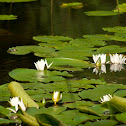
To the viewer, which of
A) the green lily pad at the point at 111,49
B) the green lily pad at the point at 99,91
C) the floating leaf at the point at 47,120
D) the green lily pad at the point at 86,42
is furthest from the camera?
the green lily pad at the point at 86,42

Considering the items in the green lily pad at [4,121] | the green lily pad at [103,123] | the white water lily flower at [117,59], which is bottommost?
the green lily pad at [4,121]

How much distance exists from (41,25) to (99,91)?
105 inches

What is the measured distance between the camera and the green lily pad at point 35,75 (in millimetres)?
2484

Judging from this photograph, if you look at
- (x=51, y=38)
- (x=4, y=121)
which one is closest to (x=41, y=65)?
(x=4, y=121)

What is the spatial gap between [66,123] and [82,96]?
39 centimetres

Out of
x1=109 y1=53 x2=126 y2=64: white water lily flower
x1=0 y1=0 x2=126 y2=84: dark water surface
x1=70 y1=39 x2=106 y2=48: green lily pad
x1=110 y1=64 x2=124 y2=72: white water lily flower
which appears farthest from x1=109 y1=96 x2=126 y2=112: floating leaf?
A: x1=70 y1=39 x2=106 y2=48: green lily pad

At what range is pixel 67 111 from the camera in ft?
6.24

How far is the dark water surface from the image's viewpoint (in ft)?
9.86

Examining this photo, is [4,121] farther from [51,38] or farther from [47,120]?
[51,38]

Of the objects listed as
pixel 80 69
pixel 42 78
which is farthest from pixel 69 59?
pixel 42 78

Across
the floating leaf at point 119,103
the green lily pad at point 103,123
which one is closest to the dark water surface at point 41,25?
the floating leaf at point 119,103

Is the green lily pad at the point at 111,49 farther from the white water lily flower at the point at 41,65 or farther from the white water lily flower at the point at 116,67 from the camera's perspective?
the white water lily flower at the point at 41,65

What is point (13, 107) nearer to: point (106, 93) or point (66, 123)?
point (66, 123)

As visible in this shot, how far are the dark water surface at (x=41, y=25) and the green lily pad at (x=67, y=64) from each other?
10 cm
